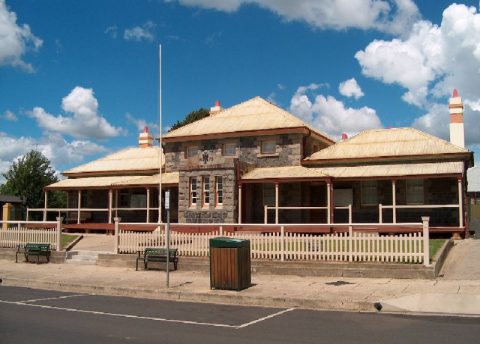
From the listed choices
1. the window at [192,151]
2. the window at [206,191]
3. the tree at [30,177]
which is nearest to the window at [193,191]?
the window at [206,191]

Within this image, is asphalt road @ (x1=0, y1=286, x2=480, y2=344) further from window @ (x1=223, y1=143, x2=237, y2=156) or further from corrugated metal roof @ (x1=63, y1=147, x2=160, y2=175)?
corrugated metal roof @ (x1=63, y1=147, x2=160, y2=175)

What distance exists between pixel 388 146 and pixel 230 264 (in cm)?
1603

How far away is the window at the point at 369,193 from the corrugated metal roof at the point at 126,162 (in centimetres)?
1292

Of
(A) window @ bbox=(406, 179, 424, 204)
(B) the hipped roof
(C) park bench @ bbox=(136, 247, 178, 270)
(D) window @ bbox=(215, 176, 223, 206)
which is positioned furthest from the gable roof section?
(C) park bench @ bbox=(136, 247, 178, 270)

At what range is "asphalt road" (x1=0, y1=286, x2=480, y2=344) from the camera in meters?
8.60

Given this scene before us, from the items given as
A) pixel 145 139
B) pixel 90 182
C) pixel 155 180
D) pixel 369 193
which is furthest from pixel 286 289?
pixel 145 139

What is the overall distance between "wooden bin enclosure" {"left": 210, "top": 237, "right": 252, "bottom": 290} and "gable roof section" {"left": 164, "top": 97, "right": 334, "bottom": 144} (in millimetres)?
14317

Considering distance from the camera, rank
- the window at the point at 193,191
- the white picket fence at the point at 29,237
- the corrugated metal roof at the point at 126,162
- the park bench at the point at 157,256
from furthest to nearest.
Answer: the corrugated metal roof at the point at 126,162 → the window at the point at 193,191 → the white picket fence at the point at 29,237 → the park bench at the point at 157,256

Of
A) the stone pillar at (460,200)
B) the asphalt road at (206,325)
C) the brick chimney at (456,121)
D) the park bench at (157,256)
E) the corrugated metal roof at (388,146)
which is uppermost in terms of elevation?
the brick chimney at (456,121)

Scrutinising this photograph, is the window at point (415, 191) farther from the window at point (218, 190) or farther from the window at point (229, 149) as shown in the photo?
the window at point (229, 149)

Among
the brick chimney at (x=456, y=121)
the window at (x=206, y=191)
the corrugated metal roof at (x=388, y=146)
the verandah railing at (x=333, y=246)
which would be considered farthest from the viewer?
the brick chimney at (x=456, y=121)

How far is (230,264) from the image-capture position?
46.2 feet

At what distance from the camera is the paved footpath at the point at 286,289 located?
11586mm

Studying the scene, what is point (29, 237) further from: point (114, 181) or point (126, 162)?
point (126, 162)
